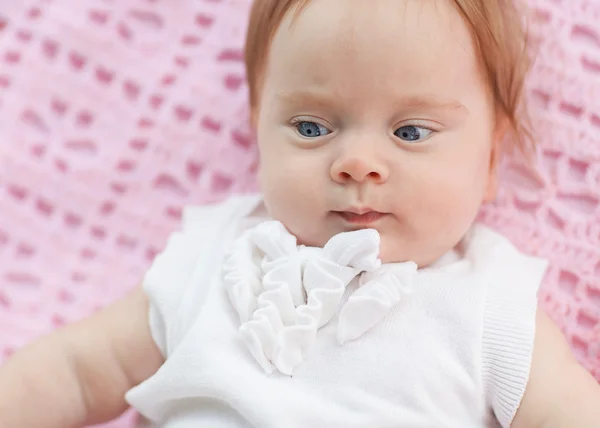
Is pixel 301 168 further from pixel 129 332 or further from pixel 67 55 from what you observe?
pixel 67 55

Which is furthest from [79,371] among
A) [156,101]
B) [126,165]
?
[156,101]

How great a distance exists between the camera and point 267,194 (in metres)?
1.11

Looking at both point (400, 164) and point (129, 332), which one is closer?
point (400, 164)

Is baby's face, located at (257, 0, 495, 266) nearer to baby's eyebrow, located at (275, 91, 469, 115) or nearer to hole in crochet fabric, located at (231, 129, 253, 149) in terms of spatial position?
baby's eyebrow, located at (275, 91, 469, 115)

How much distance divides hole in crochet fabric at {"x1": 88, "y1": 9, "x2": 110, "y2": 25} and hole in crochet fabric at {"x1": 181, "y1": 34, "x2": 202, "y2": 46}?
0.52ft

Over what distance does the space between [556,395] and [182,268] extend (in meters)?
0.57

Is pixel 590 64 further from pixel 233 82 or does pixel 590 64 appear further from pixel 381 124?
pixel 233 82

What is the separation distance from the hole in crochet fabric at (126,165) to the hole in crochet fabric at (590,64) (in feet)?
2.70

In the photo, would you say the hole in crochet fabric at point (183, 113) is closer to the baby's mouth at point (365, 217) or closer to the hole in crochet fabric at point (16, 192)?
the hole in crochet fabric at point (16, 192)

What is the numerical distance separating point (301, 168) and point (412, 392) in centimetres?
33

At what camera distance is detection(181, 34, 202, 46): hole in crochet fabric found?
1508 millimetres

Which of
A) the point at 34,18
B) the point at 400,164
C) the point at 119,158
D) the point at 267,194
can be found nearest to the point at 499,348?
the point at 400,164

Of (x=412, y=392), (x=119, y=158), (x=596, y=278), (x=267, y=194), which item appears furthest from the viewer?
(x=119, y=158)

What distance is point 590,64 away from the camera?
133cm
